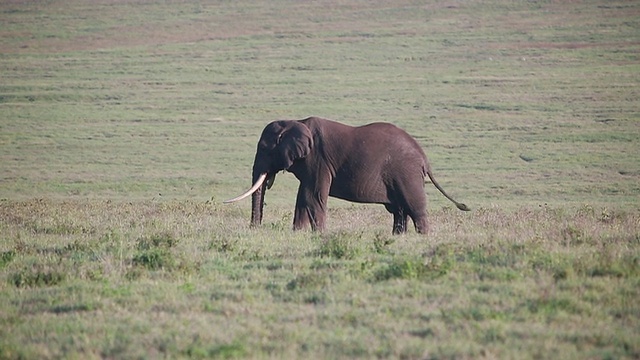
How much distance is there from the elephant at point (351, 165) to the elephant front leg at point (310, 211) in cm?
2

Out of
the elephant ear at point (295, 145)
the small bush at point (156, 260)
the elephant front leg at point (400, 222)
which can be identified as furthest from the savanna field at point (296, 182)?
the elephant ear at point (295, 145)

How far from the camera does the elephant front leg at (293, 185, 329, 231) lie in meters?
16.8

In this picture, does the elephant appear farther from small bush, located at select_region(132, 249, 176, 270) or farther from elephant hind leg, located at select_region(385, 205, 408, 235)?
small bush, located at select_region(132, 249, 176, 270)

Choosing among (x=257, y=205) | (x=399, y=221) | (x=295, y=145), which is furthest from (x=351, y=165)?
(x=257, y=205)

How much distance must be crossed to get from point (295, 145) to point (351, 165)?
3.28 ft

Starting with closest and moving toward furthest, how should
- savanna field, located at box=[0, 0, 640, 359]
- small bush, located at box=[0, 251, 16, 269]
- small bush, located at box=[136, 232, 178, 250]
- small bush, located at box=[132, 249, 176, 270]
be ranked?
savanna field, located at box=[0, 0, 640, 359]
small bush, located at box=[132, 249, 176, 270]
small bush, located at box=[0, 251, 16, 269]
small bush, located at box=[136, 232, 178, 250]

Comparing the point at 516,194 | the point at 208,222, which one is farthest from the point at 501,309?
the point at 516,194

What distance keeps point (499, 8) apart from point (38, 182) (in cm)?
5234

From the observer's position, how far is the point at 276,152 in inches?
686

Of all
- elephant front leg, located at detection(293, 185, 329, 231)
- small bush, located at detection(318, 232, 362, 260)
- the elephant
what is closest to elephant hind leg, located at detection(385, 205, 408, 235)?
the elephant

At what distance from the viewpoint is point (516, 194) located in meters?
33.5

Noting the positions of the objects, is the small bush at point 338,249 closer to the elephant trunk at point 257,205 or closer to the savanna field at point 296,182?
the savanna field at point 296,182

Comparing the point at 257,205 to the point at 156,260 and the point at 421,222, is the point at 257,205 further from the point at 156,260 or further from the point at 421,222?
the point at 156,260

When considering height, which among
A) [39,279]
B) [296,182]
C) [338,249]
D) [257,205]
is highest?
[338,249]
